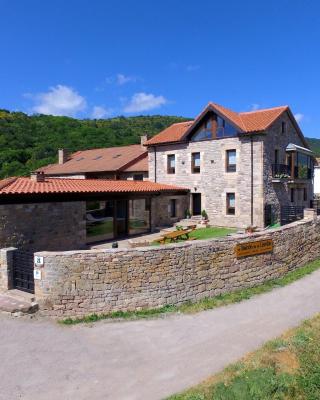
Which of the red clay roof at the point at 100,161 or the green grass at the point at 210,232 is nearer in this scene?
the green grass at the point at 210,232

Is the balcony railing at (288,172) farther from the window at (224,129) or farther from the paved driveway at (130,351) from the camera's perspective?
the paved driveway at (130,351)

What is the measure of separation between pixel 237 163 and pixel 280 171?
10.8 ft

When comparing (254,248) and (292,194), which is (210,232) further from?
(254,248)

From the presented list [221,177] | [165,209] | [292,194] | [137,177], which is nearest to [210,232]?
[165,209]

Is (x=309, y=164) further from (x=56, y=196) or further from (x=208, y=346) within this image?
(x=208, y=346)

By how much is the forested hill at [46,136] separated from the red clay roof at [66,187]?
31.7 metres

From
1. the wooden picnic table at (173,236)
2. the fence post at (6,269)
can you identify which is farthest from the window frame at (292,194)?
the fence post at (6,269)

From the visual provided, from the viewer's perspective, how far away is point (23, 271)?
34.5ft

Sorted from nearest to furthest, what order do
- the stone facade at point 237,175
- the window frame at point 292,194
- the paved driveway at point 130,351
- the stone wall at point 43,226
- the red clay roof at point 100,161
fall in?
1. the paved driveway at point 130,351
2. the stone wall at point 43,226
3. the stone facade at point 237,175
4. the window frame at point 292,194
5. the red clay roof at point 100,161

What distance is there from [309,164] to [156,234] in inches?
591

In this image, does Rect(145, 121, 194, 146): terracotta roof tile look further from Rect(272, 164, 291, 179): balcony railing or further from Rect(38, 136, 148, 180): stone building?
Rect(272, 164, 291, 179): balcony railing

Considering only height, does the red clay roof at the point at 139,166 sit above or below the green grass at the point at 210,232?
above

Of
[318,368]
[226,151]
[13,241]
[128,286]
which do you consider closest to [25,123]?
[226,151]

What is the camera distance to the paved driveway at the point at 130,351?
252 inches
